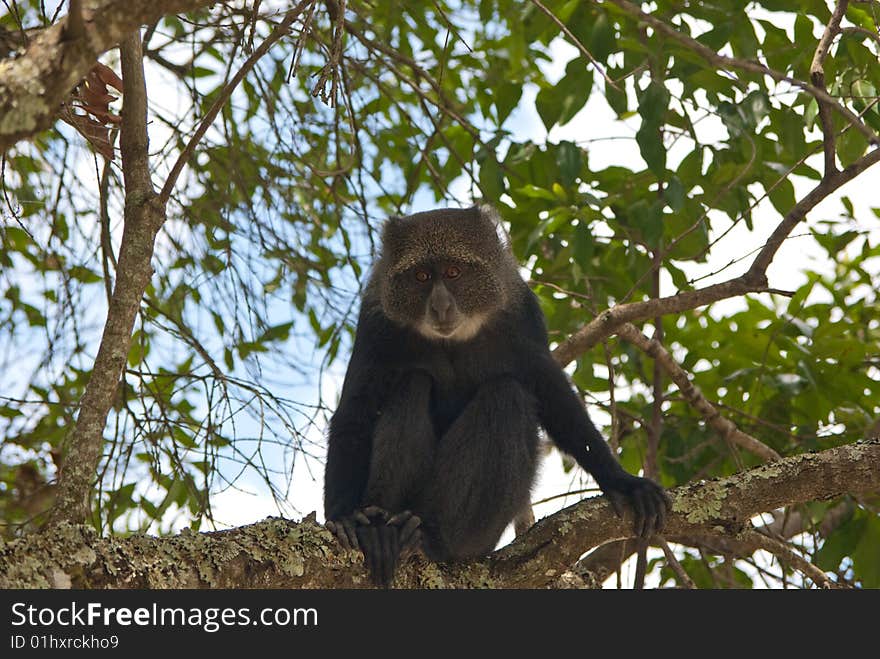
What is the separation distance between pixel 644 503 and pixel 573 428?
33.3 inches

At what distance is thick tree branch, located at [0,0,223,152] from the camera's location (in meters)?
2.43

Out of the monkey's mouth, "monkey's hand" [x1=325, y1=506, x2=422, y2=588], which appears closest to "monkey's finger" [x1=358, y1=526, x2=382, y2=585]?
"monkey's hand" [x1=325, y1=506, x2=422, y2=588]

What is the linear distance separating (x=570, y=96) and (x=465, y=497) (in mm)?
2396

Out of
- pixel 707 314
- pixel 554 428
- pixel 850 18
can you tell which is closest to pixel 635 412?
pixel 707 314

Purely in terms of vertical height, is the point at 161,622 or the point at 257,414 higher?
the point at 257,414

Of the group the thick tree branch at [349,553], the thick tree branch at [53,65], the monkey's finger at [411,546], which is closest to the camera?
the thick tree branch at [53,65]

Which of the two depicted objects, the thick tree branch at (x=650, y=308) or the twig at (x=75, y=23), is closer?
the twig at (x=75, y=23)

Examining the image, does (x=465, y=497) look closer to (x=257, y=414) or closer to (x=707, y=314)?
(x=257, y=414)

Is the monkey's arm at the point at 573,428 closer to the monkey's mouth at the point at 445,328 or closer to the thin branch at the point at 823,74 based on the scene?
the monkey's mouth at the point at 445,328

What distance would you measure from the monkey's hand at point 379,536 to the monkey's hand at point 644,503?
→ 0.92m

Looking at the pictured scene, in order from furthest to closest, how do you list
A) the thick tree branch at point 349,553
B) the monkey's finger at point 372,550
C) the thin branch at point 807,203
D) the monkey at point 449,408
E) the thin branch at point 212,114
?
1. the thin branch at point 807,203
2. the monkey at point 449,408
3. the monkey's finger at point 372,550
4. the thin branch at point 212,114
5. the thick tree branch at point 349,553

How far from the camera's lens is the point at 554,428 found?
5.48 meters

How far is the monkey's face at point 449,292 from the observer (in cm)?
560

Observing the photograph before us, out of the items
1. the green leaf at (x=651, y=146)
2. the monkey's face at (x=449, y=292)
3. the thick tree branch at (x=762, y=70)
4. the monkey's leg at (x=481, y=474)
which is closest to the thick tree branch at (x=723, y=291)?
the thick tree branch at (x=762, y=70)
